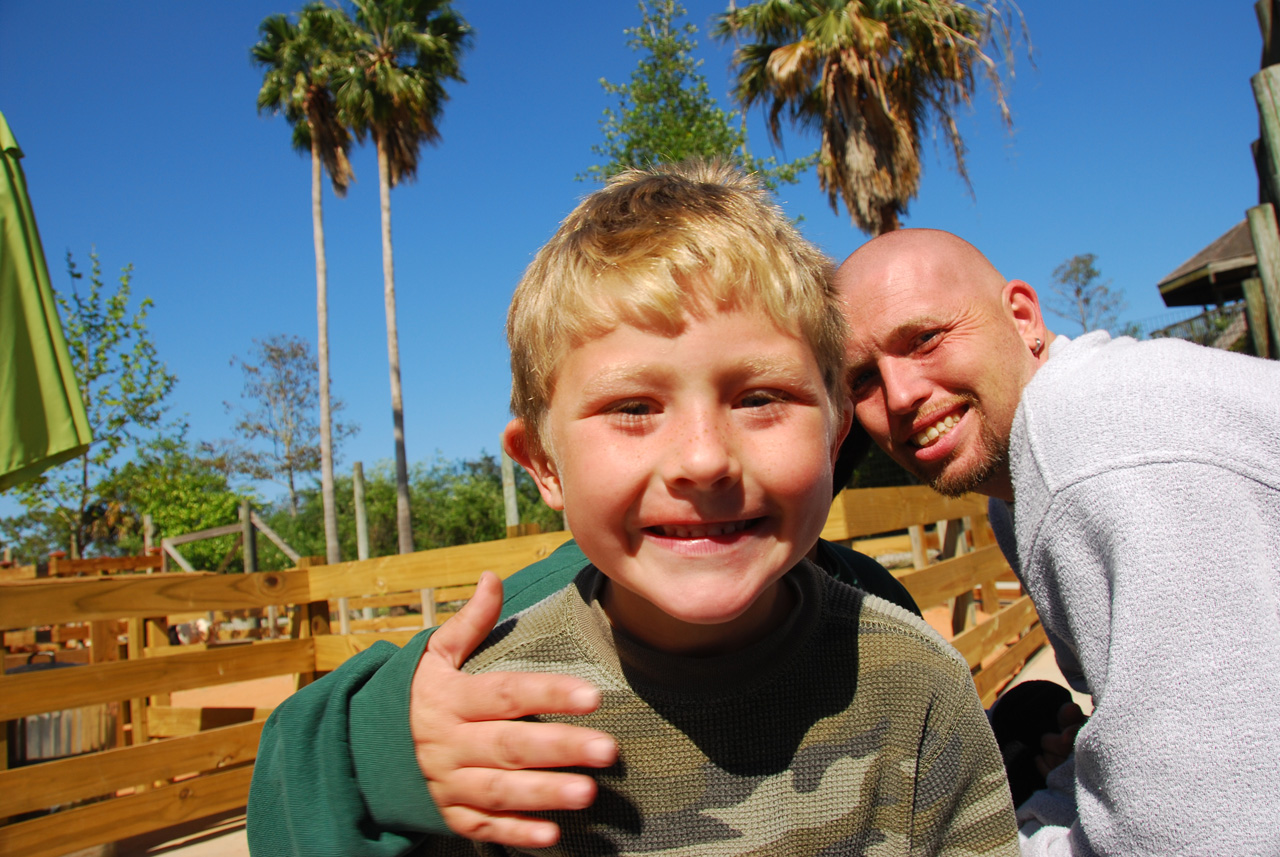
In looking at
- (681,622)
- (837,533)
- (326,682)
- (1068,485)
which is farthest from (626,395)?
(837,533)

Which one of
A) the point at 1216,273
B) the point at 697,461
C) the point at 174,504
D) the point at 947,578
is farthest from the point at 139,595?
the point at 174,504

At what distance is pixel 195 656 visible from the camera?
12.7 ft

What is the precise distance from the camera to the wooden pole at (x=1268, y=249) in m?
3.12

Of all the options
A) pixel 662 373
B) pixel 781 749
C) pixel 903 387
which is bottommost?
pixel 781 749

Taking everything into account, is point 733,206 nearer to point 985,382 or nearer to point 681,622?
point 681,622

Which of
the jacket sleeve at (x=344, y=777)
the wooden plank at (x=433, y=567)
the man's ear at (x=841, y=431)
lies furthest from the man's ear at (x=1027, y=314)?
the wooden plank at (x=433, y=567)

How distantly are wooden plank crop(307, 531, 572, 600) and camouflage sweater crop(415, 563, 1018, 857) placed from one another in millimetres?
2019

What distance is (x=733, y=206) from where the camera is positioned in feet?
4.22

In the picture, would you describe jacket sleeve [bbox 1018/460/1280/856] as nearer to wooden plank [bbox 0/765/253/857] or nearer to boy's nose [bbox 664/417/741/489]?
boy's nose [bbox 664/417/741/489]

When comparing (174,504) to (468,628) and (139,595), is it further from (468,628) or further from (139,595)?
(468,628)

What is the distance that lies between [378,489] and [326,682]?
2592cm

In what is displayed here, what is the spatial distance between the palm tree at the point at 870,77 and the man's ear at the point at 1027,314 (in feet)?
30.6

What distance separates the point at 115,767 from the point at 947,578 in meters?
3.97

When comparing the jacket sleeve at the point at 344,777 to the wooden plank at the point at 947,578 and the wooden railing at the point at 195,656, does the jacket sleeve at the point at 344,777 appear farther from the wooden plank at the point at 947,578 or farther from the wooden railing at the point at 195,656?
the wooden plank at the point at 947,578
